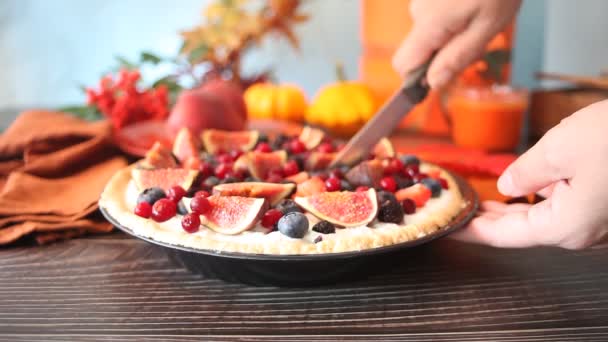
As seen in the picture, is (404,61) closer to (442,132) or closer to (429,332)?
(429,332)

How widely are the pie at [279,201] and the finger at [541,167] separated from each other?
216mm

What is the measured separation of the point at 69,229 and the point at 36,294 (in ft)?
1.21

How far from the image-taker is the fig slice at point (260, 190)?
1497 millimetres

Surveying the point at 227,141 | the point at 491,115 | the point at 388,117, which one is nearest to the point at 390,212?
the point at 388,117

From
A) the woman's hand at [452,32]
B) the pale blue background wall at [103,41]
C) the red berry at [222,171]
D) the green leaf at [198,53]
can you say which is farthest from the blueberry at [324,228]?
the pale blue background wall at [103,41]

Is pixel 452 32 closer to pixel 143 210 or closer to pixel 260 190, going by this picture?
pixel 260 190

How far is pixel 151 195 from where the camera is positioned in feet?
4.83

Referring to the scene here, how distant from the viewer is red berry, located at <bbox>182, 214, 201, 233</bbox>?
1320 mm

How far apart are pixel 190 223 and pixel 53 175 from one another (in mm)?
978

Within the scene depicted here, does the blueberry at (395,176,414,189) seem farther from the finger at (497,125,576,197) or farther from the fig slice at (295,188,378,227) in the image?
the finger at (497,125,576,197)

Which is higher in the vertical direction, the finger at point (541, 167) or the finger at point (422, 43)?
the finger at point (422, 43)

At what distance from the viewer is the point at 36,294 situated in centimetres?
138

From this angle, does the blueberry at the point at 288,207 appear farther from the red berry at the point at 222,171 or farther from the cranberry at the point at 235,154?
the cranberry at the point at 235,154

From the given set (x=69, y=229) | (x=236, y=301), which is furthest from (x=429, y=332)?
(x=69, y=229)
